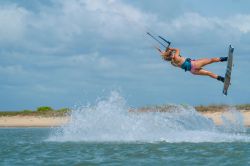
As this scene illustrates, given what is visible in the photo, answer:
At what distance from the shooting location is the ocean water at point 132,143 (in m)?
26.8

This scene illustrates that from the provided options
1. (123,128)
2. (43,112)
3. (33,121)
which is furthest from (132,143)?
(43,112)

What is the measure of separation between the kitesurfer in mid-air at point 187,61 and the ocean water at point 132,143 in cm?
326

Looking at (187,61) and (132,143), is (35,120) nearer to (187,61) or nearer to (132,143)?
(132,143)

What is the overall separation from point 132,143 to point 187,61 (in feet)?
20.4

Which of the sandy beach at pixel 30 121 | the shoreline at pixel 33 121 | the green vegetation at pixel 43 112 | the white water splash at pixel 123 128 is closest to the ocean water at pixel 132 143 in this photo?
the white water splash at pixel 123 128

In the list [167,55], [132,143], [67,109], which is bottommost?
[132,143]

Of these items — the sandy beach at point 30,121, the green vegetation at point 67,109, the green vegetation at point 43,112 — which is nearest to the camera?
the green vegetation at point 67,109

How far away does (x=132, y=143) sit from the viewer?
110 feet

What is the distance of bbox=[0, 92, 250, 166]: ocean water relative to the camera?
2675cm

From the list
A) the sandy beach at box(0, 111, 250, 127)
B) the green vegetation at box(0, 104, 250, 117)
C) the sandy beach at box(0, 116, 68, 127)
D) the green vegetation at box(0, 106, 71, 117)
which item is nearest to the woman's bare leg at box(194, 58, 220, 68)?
the green vegetation at box(0, 104, 250, 117)

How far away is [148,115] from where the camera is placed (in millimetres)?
37125

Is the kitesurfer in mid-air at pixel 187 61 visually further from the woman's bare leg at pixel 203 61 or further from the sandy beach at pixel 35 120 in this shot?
the sandy beach at pixel 35 120

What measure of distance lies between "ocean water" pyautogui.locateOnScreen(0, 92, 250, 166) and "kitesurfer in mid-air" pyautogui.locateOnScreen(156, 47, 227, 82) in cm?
326

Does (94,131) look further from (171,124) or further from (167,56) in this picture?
(167,56)
